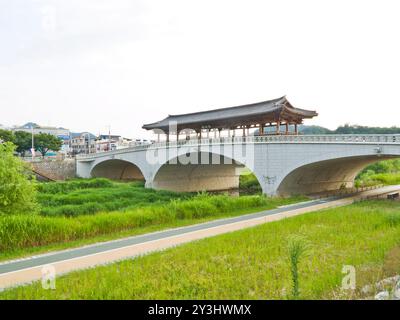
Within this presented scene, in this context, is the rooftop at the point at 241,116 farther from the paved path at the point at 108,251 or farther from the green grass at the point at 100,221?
the paved path at the point at 108,251

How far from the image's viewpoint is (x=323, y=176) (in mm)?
26203

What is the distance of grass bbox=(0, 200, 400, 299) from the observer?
605 cm

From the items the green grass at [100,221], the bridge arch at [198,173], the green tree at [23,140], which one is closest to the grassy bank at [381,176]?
the bridge arch at [198,173]

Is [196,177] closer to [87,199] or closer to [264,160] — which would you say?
[264,160]

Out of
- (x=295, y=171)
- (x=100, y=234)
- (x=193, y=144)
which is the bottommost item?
(x=100, y=234)

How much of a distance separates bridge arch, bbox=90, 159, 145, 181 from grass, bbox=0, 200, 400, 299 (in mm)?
35157

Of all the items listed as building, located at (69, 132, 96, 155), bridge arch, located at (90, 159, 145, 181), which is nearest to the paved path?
bridge arch, located at (90, 159, 145, 181)

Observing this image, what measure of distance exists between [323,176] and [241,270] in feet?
69.6

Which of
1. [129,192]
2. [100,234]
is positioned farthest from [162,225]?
[129,192]

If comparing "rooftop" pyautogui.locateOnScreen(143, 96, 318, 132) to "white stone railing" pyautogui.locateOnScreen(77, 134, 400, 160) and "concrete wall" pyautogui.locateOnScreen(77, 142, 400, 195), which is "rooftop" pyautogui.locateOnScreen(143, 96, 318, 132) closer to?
"white stone railing" pyautogui.locateOnScreen(77, 134, 400, 160)

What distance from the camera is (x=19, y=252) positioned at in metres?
9.74

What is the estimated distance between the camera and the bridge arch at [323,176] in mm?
22297
